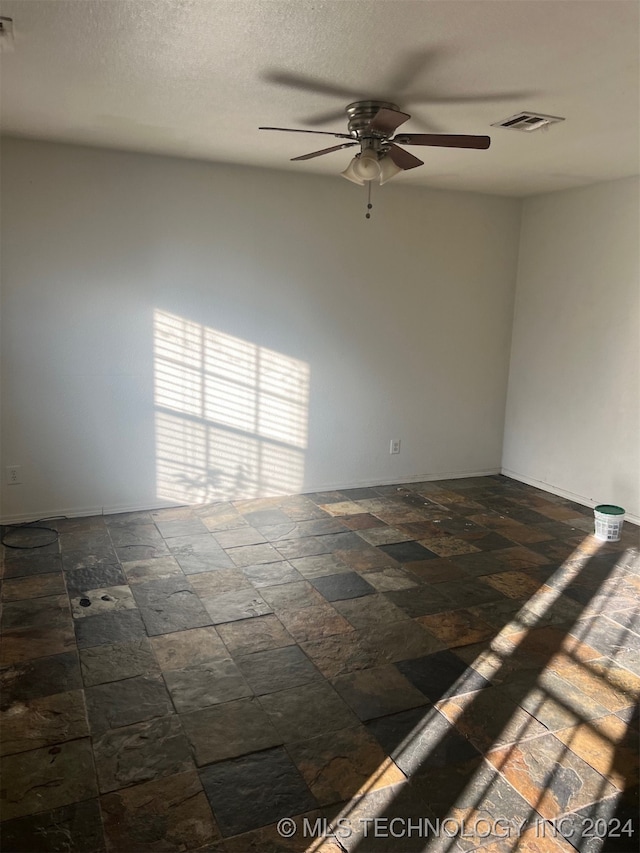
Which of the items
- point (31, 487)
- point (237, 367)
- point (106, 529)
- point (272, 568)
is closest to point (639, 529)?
point (272, 568)

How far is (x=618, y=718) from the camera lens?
249 cm

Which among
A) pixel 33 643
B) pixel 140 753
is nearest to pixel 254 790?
pixel 140 753

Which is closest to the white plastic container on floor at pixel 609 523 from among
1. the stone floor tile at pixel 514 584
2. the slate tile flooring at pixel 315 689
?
the slate tile flooring at pixel 315 689

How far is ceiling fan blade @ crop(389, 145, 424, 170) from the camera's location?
3.10 metres

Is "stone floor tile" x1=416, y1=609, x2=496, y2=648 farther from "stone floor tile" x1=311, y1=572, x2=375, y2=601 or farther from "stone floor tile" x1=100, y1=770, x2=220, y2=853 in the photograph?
"stone floor tile" x1=100, y1=770, x2=220, y2=853

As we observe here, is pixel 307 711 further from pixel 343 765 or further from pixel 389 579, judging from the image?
pixel 389 579

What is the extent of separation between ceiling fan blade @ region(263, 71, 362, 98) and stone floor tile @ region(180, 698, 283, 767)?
2.63 metres

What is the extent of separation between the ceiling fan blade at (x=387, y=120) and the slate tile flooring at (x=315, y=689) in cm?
236

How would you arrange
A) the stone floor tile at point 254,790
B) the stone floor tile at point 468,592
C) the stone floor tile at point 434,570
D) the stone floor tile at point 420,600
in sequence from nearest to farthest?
Answer: 1. the stone floor tile at point 254,790
2. the stone floor tile at point 420,600
3. the stone floor tile at point 468,592
4. the stone floor tile at point 434,570

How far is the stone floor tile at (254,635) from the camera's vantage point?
2.92m

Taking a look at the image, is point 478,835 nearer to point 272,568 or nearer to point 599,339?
point 272,568

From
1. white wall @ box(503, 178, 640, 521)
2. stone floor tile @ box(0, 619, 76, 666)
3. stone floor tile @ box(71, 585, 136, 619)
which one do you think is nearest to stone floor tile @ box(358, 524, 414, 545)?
stone floor tile @ box(71, 585, 136, 619)

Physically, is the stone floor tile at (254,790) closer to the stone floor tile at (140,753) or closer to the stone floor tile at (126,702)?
the stone floor tile at (140,753)

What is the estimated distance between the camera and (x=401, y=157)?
3141 millimetres
